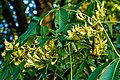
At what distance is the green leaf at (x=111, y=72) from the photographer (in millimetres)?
832

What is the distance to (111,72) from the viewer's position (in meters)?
0.85

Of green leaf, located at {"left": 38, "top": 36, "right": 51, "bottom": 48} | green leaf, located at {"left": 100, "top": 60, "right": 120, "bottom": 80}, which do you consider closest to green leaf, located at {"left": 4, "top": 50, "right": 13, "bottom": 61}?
green leaf, located at {"left": 38, "top": 36, "right": 51, "bottom": 48}

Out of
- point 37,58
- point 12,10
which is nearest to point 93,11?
point 37,58

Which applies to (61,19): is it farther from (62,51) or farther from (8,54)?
(8,54)

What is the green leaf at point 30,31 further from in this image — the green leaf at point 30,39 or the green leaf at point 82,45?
the green leaf at point 82,45

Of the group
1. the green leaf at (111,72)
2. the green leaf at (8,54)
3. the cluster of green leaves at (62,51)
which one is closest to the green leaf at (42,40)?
the cluster of green leaves at (62,51)

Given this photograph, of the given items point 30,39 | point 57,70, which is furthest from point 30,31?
point 57,70

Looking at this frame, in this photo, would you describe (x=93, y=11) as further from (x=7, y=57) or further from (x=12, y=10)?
(x=12, y=10)

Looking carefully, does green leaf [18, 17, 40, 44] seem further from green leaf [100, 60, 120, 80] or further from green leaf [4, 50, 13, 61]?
green leaf [100, 60, 120, 80]

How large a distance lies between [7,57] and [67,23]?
216 millimetres

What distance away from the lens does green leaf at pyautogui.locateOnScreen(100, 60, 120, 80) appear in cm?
83

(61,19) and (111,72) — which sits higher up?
(61,19)

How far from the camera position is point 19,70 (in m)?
1.11

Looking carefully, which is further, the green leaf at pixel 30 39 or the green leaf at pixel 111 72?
the green leaf at pixel 30 39
